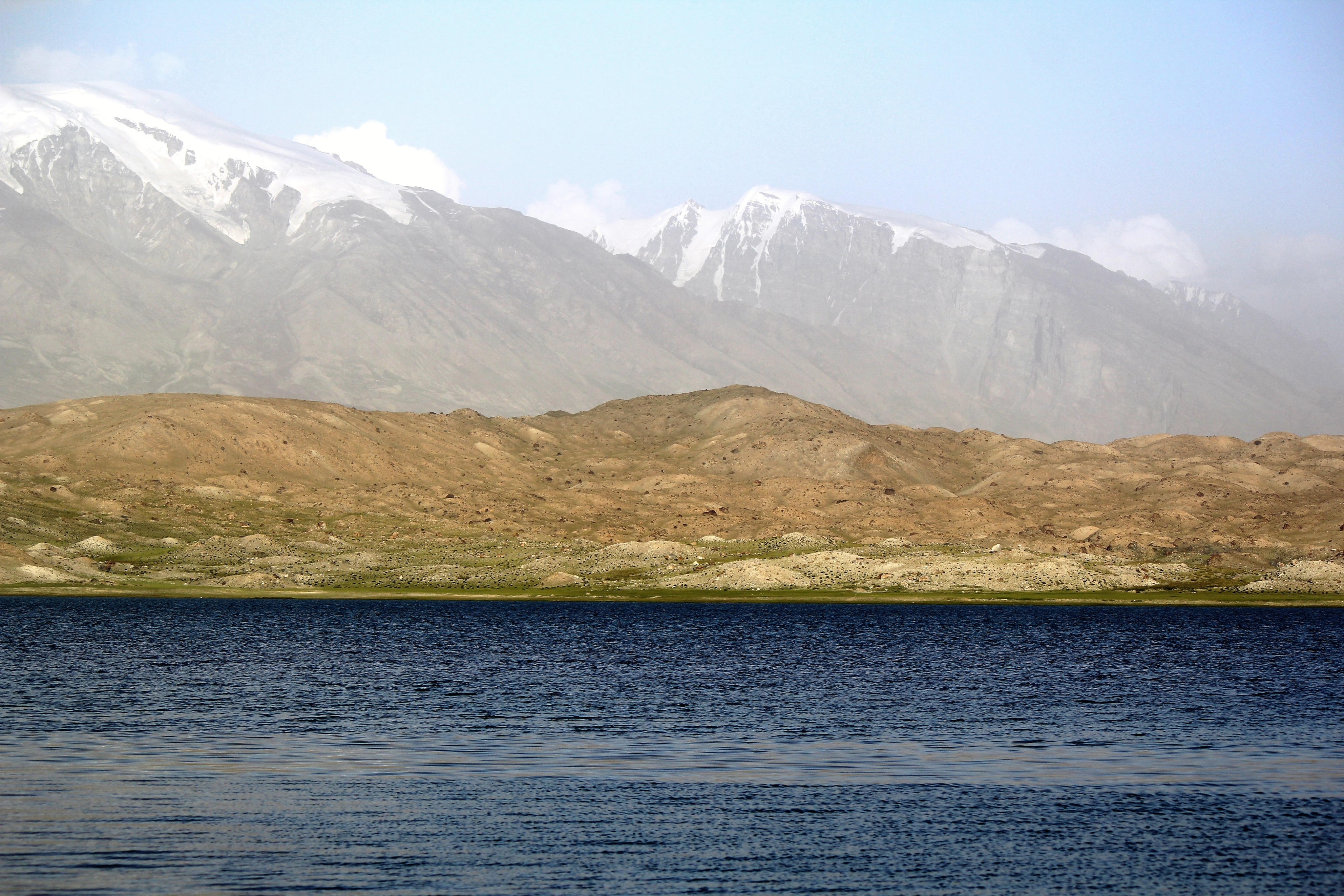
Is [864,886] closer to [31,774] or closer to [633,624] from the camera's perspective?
[31,774]

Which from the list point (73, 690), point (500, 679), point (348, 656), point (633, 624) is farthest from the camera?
point (633, 624)

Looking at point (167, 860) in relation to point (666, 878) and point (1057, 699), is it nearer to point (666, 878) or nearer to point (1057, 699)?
point (666, 878)

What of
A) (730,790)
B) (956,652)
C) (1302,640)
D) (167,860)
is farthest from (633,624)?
(167,860)

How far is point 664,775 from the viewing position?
179ft

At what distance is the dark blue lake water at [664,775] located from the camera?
129ft

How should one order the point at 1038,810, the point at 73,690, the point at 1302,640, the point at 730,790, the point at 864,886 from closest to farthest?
the point at 864,886 < the point at 1038,810 < the point at 730,790 < the point at 73,690 < the point at 1302,640

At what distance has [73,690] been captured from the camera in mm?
81562

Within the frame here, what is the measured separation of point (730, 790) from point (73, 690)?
158 ft

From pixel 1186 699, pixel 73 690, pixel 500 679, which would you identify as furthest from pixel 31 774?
pixel 1186 699

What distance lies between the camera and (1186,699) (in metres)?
82.6

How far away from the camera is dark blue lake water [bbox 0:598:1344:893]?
3925cm

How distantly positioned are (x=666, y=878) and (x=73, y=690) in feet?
182

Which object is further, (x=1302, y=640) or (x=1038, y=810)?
(x=1302, y=640)

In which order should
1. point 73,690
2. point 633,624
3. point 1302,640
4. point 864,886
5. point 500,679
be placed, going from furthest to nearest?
point 633,624, point 1302,640, point 500,679, point 73,690, point 864,886
